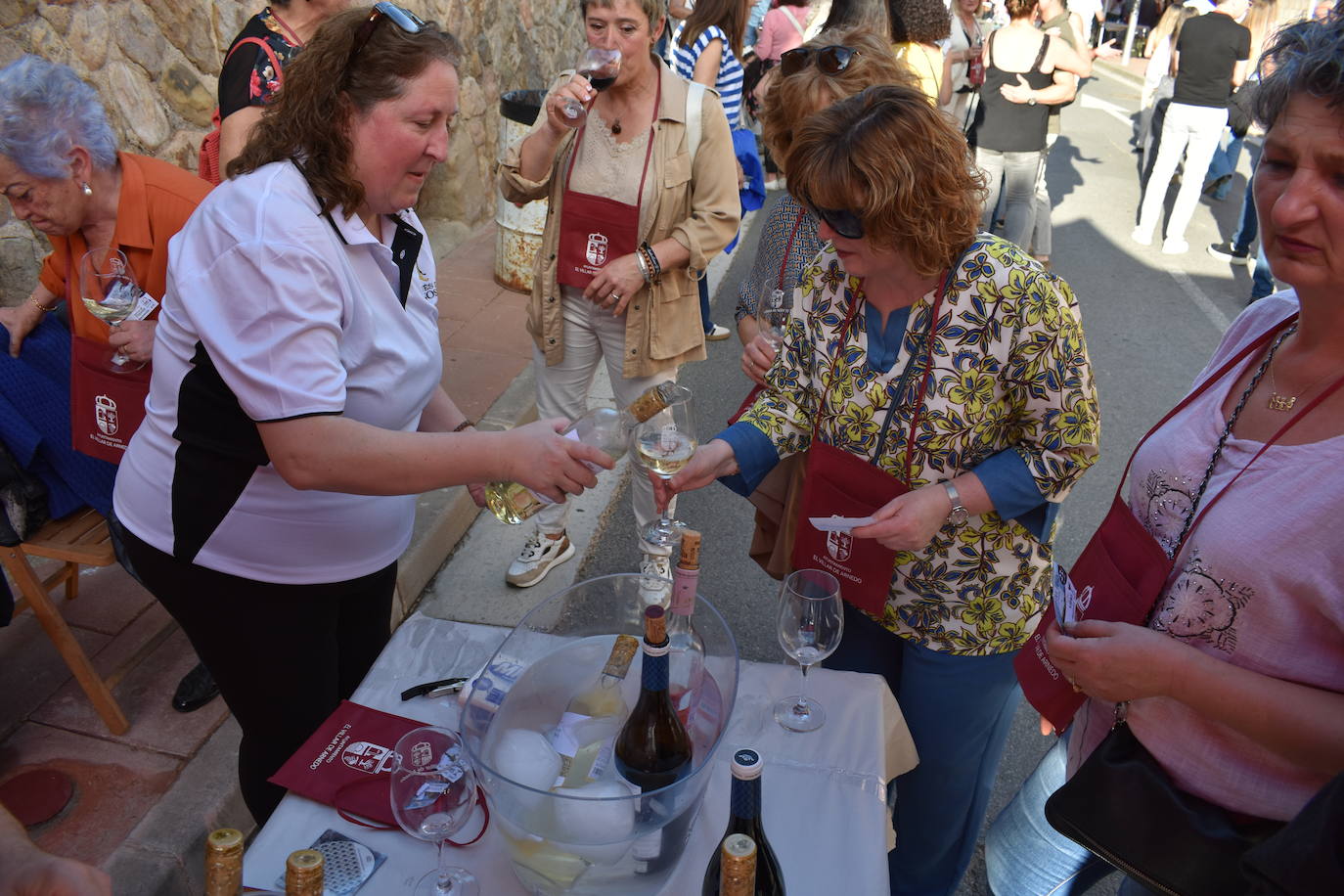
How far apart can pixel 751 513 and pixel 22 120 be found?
3215mm

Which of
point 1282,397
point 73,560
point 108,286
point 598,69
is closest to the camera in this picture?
point 1282,397

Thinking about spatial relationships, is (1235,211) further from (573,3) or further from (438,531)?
(438,531)

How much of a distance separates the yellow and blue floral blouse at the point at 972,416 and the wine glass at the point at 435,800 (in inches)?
41.6

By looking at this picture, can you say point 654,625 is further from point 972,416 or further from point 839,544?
point 972,416

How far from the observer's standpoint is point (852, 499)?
2.09 metres

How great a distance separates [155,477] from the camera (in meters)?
1.94

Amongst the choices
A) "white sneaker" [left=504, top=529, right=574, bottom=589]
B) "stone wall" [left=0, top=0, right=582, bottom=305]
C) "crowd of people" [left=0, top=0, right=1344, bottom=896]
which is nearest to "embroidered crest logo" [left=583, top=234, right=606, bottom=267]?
"crowd of people" [left=0, top=0, right=1344, bottom=896]

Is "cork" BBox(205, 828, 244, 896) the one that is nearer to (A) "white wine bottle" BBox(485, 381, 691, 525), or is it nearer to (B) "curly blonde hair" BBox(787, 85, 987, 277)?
(A) "white wine bottle" BBox(485, 381, 691, 525)

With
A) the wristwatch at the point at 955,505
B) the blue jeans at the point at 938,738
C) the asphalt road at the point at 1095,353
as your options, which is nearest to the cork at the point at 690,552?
the wristwatch at the point at 955,505

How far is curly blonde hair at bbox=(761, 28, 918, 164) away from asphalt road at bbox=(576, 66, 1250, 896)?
1.91m

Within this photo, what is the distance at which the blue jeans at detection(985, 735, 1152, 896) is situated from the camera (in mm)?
2018

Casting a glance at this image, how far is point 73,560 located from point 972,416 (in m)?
2.72

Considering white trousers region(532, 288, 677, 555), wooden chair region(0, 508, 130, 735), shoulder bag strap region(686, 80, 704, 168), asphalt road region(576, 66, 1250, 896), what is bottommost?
asphalt road region(576, 66, 1250, 896)

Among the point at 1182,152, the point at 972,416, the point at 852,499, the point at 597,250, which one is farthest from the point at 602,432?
the point at 1182,152
